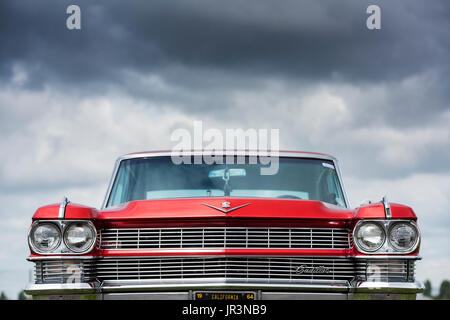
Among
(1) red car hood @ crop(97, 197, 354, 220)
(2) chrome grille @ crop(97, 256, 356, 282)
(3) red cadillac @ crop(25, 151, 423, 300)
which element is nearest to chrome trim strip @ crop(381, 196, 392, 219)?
(3) red cadillac @ crop(25, 151, 423, 300)

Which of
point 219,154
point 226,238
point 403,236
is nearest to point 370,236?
point 403,236

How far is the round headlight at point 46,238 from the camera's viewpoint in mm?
5082

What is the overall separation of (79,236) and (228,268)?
4.12ft

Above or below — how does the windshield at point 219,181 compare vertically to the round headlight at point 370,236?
above

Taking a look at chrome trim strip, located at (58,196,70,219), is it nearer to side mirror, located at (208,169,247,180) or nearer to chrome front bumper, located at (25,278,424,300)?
chrome front bumper, located at (25,278,424,300)

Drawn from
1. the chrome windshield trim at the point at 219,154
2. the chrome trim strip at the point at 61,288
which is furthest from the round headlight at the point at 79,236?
the chrome windshield trim at the point at 219,154

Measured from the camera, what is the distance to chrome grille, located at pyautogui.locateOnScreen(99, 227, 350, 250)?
510 centimetres

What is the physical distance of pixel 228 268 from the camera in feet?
16.5

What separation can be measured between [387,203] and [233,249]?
1.34 metres

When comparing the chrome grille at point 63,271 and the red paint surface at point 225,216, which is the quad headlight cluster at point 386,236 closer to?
the red paint surface at point 225,216

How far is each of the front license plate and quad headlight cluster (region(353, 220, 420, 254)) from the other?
3.27ft

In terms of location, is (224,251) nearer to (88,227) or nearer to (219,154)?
(88,227)
